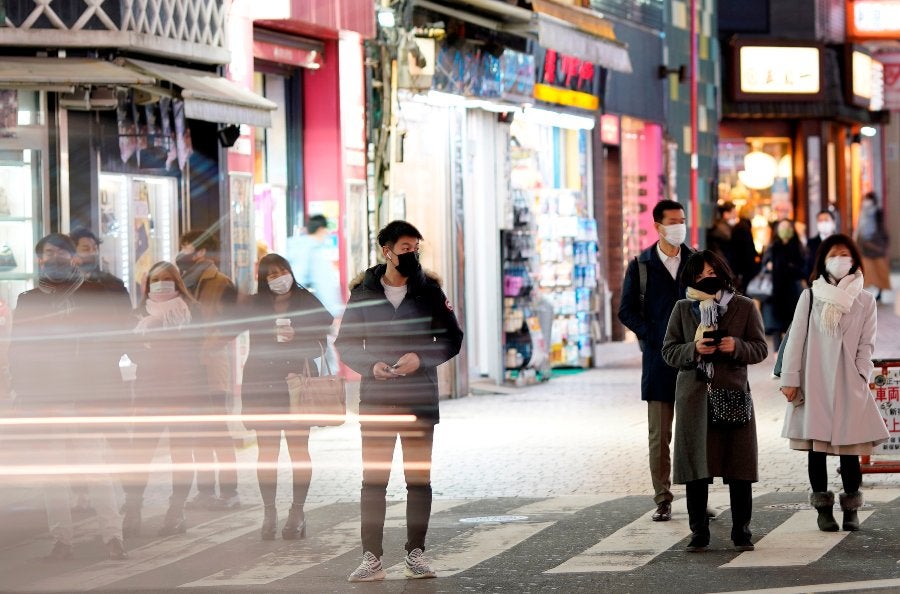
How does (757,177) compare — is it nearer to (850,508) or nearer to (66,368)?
(850,508)

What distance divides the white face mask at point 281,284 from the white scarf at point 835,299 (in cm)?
314

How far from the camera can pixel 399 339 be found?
10531mm

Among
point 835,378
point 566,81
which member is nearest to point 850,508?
point 835,378

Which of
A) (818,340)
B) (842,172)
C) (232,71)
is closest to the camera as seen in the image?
(818,340)

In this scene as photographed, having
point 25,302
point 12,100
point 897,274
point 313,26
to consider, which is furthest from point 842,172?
point 25,302

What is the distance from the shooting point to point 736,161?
45188 millimetres

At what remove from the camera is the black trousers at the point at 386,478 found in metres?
10.5

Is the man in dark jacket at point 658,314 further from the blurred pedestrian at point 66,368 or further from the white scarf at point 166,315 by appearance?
the blurred pedestrian at point 66,368

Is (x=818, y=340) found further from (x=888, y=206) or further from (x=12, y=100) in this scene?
(x=888, y=206)

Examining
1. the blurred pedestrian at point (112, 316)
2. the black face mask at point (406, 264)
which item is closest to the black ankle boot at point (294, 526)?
the blurred pedestrian at point (112, 316)

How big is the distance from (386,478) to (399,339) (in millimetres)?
720

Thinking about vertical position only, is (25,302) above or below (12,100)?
below

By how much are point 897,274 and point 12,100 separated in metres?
45.9

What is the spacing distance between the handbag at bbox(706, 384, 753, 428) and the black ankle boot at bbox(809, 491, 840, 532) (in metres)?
0.81
